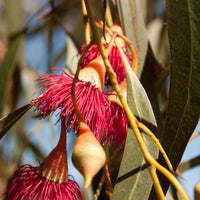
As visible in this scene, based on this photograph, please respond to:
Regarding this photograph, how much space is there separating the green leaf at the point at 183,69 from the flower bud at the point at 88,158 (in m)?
0.24

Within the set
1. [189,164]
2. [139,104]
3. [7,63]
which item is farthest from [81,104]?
[7,63]

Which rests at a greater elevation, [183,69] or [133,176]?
[183,69]

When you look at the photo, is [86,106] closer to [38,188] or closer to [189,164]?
[38,188]

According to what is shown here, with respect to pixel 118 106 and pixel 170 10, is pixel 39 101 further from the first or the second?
pixel 170 10

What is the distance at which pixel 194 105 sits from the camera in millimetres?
831

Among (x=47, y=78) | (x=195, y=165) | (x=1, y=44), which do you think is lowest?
(x=195, y=165)

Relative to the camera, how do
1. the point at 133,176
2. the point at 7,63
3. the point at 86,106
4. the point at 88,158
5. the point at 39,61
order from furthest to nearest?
the point at 39,61
the point at 7,63
the point at 86,106
the point at 133,176
the point at 88,158

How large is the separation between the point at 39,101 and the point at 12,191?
21cm

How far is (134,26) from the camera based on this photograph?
1230 mm

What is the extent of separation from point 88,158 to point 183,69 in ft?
1.03

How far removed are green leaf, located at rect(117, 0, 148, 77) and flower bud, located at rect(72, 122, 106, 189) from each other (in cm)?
56

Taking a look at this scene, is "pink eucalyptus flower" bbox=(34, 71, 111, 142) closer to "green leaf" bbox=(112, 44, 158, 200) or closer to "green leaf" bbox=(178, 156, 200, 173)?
"green leaf" bbox=(112, 44, 158, 200)

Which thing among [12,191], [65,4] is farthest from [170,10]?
[65,4]

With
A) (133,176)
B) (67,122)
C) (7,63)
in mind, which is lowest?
(133,176)
